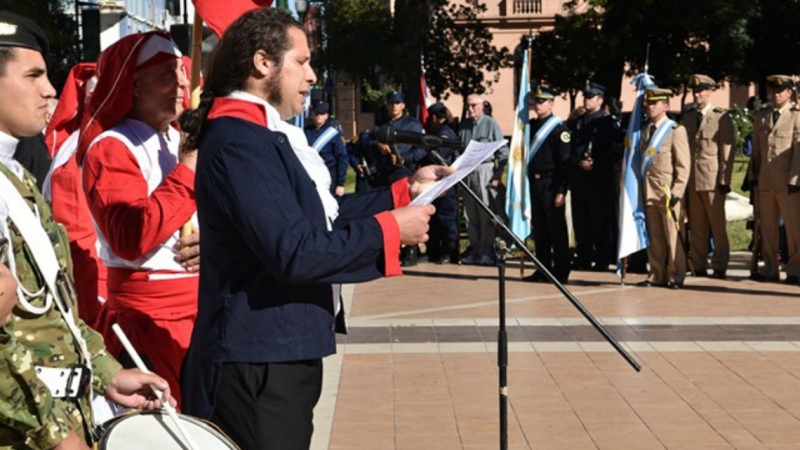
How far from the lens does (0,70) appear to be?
11.1 ft

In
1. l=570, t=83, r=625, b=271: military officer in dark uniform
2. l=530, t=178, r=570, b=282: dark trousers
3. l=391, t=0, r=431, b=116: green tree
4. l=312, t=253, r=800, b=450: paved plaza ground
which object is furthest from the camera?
l=391, t=0, r=431, b=116: green tree

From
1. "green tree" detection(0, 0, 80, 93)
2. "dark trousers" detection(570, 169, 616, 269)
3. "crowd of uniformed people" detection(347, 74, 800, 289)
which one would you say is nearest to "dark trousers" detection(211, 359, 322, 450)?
"crowd of uniformed people" detection(347, 74, 800, 289)

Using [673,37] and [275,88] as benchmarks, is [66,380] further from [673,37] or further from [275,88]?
[673,37]

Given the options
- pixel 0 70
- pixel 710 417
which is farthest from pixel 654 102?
pixel 0 70

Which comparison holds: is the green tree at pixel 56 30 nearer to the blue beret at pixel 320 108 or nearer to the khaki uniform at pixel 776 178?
the blue beret at pixel 320 108

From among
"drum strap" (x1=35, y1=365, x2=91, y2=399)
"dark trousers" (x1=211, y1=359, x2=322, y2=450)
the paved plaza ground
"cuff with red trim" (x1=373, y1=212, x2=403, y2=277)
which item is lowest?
the paved plaza ground

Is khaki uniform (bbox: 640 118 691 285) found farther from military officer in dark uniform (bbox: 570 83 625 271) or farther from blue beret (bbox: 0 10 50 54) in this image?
blue beret (bbox: 0 10 50 54)

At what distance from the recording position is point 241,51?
3980 mm

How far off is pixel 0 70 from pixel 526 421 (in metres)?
Result: 5.18

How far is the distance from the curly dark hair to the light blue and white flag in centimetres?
1073

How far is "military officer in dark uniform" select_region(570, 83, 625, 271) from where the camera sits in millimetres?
15734

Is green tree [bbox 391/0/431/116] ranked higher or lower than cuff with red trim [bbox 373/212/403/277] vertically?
higher

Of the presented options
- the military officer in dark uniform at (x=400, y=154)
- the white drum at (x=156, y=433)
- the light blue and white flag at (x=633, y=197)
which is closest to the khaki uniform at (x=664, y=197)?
the light blue and white flag at (x=633, y=197)

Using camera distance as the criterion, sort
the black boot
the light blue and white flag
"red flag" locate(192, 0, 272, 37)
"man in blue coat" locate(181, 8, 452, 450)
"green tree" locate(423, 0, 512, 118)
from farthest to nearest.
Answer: "green tree" locate(423, 0, 512, 118)
the black boot
the light blue and white flag
"red flag" locate(192, 0, 272, 37)
"man in blue coat" locate(181, 8, 452, 450)
